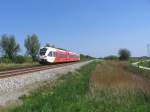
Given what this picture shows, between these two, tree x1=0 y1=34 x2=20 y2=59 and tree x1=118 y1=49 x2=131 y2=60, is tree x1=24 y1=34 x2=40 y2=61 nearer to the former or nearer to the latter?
tree x1=0 y1=34 x2=20 y2=59

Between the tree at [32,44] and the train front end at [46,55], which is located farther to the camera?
the tree at [32,44]

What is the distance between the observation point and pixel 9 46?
12194 centimetres

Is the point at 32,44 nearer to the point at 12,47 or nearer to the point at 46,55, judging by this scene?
the point at 12,47

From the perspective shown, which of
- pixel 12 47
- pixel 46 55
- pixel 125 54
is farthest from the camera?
pixel 125 54

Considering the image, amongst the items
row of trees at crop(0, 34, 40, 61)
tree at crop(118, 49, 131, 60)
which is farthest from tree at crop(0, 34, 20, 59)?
tree at crop(118, 49, 131, 60)

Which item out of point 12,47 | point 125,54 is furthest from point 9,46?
point 125,54

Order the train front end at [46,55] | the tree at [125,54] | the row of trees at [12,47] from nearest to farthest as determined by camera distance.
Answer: the train front end at [46,55]
the row of trees at [12,47]
the tree at [125,54]

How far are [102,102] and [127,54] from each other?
155325 millimetres

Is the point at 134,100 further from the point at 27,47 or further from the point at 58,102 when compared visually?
the point at 27,47

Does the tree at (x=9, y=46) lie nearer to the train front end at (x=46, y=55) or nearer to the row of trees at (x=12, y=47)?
the row of trees at (x=12, y=47)

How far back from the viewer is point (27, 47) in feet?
433

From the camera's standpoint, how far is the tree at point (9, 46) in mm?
120919

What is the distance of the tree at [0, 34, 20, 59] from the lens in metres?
121

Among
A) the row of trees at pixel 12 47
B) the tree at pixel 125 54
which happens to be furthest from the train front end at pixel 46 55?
the tree at pixel 125 54
